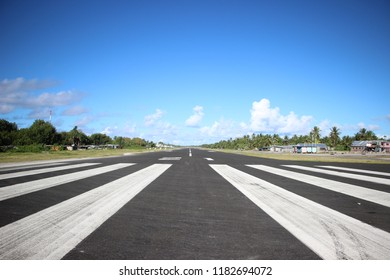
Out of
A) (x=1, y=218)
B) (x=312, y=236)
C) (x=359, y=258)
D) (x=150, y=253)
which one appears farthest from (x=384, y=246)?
(x=1, y=218)

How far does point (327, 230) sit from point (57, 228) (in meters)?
3.91

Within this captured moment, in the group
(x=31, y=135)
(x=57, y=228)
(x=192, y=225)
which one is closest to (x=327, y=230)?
(x=192, y=225)

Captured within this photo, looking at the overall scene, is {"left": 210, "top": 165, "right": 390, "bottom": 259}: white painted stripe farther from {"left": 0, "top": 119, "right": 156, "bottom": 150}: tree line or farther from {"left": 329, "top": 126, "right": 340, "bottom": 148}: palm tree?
{"left": 329, "top": 126, "right": 340, "bottom": 148}: palm tree

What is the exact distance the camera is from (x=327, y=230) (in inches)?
138

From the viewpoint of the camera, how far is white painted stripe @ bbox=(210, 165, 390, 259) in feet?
9.25

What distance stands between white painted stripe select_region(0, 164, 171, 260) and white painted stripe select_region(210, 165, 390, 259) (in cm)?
293

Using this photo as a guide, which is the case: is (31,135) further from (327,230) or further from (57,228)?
(327,230)

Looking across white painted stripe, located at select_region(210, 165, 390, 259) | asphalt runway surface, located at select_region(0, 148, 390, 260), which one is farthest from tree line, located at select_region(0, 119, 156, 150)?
white painted stripe, located at select_region(210, 165, 390, 259)

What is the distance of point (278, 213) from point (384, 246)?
5.43ft

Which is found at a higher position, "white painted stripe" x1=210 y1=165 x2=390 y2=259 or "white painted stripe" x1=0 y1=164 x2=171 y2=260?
"white painted stripe" x1=0 y1=164 x2=171 y2=260

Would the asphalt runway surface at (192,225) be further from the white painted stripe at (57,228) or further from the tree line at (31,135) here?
the tree line at (31,135)

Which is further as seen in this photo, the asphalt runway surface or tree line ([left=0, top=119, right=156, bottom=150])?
tree line ([left=0, top=119, right=156, bottom=150])

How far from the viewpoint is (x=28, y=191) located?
6270 millimetres

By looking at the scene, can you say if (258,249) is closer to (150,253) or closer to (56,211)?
(150,253)
